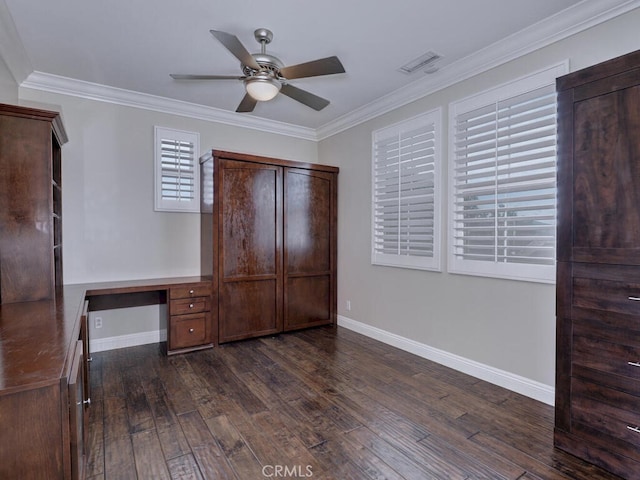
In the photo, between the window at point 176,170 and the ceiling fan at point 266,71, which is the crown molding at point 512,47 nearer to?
the ceiling fan at point 266,71

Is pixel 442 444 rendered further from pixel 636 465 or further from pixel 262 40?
pixel 262 40

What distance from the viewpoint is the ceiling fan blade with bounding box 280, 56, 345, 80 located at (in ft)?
7.47

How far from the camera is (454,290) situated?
3.18 m

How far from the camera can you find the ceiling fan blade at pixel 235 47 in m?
2.02

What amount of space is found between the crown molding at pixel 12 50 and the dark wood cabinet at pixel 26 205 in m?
0.63

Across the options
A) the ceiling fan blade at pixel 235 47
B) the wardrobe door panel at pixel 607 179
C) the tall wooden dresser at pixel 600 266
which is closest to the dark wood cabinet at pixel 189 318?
the ceiling fan blade at pixel 235 47

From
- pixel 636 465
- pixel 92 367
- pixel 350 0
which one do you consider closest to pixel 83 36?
pixel 350 0

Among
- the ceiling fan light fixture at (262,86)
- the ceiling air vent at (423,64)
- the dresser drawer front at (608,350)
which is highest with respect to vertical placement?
the ceiling air vent at (423,64)

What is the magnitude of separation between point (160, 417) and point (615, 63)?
11.0ft

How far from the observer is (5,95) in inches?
113

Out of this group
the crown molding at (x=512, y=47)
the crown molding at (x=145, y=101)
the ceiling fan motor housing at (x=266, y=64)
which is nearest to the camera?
the crown molding at (x=512, y=47)

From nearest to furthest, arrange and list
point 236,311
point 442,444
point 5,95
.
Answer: point 442,444 < point 5,95 < point 236,311

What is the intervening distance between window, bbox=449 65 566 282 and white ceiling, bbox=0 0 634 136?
391mm

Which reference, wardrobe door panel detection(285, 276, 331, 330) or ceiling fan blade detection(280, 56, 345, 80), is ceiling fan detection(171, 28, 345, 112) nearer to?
ceiling fan blade detection(280, 56, 345, 80)
